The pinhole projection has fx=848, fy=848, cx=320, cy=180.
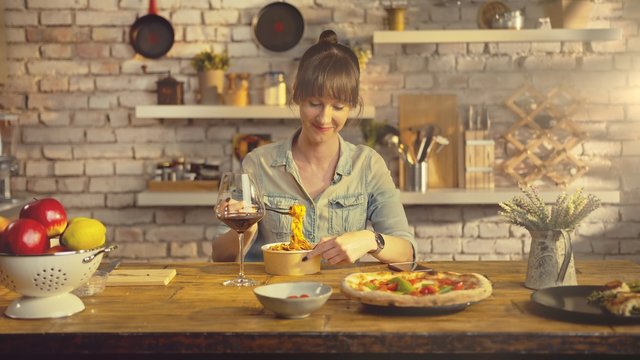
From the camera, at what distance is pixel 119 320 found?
1.71 metres

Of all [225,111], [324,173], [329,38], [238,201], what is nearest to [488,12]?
[225,111]

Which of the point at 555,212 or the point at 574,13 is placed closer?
the point at 555,212

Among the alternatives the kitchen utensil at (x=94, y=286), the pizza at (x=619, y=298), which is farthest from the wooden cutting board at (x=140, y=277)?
the pizza at (x=619, y=298)

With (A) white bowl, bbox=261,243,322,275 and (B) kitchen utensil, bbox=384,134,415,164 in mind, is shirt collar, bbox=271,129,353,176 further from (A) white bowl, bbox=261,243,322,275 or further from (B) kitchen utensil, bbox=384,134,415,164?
(B) kitchen utensil, bbox=384,134,415,164

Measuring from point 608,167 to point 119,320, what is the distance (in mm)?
3233

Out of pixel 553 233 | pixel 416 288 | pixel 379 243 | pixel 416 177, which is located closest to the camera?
pixel 416 288

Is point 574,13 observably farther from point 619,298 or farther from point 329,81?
point 619,298

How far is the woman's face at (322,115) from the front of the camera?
2.61 meters

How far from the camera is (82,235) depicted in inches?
68.4

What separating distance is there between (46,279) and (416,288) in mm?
769

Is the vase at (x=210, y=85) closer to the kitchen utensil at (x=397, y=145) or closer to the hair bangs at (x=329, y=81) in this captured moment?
the kitchen utensil at (x=397, y=145)

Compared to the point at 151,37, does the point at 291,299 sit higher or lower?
lower

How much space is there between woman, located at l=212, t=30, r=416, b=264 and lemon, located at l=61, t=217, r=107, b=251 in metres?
0.72

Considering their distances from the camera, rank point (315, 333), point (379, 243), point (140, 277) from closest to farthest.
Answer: point (315, 333)
point (140, 277)
point (379, 243)
